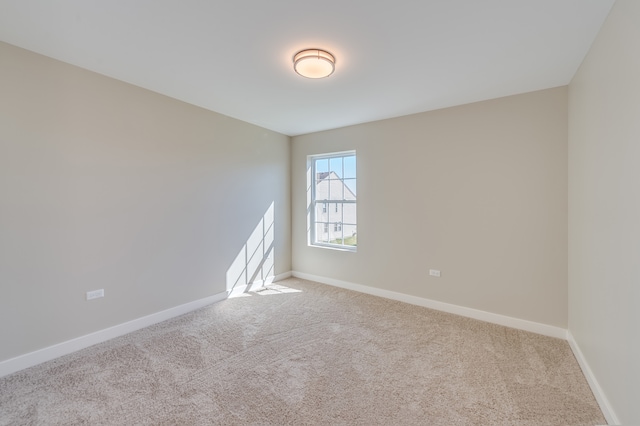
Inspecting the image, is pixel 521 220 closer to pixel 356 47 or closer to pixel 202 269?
pixel 356 47

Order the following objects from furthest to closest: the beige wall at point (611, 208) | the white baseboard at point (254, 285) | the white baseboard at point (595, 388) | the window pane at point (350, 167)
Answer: the window pane at point (350, 167), the white baseboard at point (254, 285), the white baseboard at point (595, 388), the beige wall at point (611, 208)

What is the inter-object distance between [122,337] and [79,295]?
1.92 ft

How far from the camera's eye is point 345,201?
432cm

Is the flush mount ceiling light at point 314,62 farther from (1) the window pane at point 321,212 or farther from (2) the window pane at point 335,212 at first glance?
(1) the window pane at point 321,212

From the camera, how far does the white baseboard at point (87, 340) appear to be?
6.88ft

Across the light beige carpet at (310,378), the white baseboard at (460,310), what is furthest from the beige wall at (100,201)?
the white baseboard at (460,310)

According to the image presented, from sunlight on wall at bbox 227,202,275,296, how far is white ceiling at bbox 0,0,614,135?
2.04m

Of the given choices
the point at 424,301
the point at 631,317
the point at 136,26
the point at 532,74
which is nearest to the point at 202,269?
the point at 136,26

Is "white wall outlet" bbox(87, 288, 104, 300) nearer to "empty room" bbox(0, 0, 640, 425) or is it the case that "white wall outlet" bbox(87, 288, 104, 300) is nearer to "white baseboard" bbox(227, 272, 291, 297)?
"empty room" bbox(0, 0, 640, 425)

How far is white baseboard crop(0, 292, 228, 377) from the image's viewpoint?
82.5 inches

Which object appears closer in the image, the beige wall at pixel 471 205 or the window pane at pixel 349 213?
the beige wall at pixel 471 205

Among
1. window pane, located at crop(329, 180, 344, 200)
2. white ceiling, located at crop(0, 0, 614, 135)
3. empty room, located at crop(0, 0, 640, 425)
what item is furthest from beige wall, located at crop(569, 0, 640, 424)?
window pane, located at crop(329, 180, 344, 200)

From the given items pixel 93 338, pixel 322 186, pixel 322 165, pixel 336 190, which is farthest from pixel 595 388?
pixel 93 338

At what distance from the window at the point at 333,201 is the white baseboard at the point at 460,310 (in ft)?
1.97
